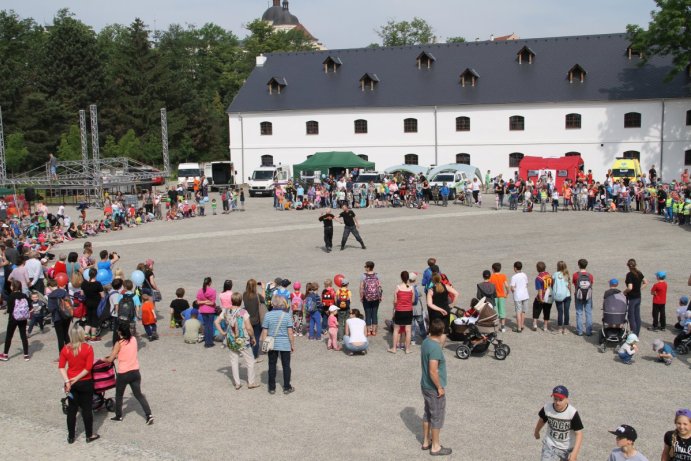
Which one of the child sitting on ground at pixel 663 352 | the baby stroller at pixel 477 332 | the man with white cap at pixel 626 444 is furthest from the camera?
the baby stroller at pixel 477 332

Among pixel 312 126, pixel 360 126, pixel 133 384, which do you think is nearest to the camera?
pixel 133 384

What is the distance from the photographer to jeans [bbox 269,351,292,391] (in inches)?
433

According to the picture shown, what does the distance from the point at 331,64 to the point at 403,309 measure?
4466cm

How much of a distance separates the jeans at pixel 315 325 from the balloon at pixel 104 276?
15.7ft

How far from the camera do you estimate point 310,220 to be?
32156 millimetres

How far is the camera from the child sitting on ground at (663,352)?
12.3 m

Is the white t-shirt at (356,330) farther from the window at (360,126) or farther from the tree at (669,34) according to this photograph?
the window at (360,126)

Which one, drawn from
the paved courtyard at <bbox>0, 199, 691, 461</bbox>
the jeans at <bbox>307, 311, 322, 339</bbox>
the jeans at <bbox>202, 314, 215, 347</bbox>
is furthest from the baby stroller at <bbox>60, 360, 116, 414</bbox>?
the jeans at <bbox>307, 311, 322, 339</bbox>

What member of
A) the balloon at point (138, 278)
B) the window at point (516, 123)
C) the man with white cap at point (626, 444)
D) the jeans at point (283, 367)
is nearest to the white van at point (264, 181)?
the window at point (516, 123)

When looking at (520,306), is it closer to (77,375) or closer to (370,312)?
(370,312)

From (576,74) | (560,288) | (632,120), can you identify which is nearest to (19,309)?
(560,288)

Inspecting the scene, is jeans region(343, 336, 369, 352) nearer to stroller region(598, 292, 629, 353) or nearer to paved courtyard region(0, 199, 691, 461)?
paved courtyard region(0, 199, 691, 461)

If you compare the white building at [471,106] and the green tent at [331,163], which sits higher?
the white building at [471,106]

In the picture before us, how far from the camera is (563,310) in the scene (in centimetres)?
1424
